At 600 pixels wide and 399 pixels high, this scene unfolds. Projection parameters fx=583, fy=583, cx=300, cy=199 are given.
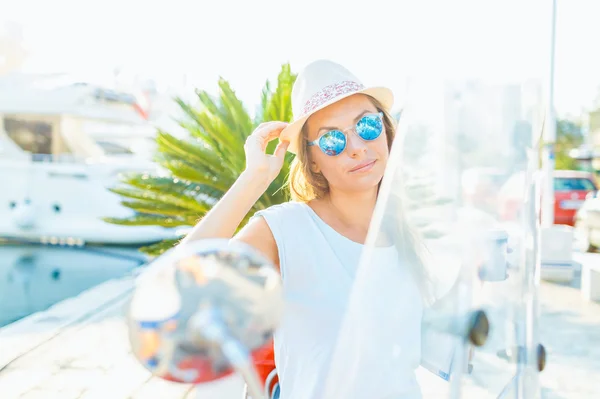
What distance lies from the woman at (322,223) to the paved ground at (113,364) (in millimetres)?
2944

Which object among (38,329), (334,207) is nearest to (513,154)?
(334,207)

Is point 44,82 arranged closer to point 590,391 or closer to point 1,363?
point 1,363

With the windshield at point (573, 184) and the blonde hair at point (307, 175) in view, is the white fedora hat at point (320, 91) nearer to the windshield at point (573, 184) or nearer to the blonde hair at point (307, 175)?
the blonde hair at point (307, 175)

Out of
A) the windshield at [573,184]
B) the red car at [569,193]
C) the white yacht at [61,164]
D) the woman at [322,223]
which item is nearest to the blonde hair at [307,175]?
the woman at [322,223]

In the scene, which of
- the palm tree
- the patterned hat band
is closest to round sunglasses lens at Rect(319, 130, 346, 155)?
the patterned hat band

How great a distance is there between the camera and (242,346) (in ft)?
2.52

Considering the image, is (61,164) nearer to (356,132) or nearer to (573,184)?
(573,184)

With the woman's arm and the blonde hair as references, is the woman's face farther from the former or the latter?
the woman's arm

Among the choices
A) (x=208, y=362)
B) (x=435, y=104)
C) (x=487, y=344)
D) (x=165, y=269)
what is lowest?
(x=487, y=344)

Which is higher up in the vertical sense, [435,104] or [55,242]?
[435,104]

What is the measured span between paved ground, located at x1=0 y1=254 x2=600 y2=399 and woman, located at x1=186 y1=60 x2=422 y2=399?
2944 mm

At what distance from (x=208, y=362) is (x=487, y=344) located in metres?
0.55

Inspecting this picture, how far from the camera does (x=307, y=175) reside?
1.87 metres

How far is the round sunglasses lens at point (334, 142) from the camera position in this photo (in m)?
1.63
